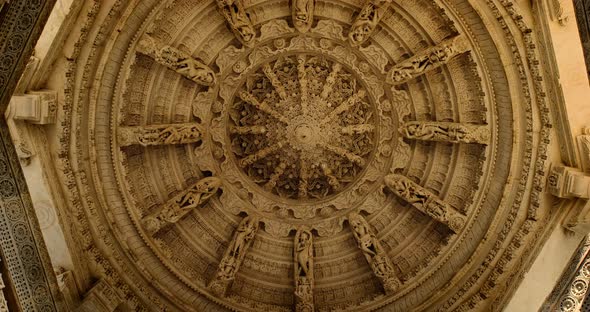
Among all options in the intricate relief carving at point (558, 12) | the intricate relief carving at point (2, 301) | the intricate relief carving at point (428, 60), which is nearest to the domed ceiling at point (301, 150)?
the intricate relief carving at point (428, 60)

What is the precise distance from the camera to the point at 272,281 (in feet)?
31.1

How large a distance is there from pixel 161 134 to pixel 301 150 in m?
2.37

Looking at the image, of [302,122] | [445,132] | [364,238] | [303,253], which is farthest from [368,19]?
[303,253]

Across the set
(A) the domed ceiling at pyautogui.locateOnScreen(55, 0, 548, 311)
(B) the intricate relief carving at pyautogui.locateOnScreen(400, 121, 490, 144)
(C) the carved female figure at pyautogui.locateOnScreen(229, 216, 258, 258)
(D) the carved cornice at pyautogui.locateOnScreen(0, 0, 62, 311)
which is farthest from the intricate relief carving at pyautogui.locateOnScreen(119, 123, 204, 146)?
(B) the intricate relief carving at pyautogui.locateOnScreen(400, 121, 490, 144)

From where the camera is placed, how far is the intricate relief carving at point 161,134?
8578mm

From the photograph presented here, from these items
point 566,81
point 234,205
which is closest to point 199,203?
point 234,205

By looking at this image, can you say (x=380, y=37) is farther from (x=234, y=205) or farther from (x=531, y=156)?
(x=234, y=205)

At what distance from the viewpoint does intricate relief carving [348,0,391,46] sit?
8734mm

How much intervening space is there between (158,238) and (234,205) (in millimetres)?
1382

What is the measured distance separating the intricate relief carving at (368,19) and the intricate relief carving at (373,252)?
3.02m

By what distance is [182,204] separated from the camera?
9078 millimetres

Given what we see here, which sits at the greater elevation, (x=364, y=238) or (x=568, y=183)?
(x=568, y=183)

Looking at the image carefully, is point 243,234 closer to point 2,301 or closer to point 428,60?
point 2,301

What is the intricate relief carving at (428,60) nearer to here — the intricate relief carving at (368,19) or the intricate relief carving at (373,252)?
the intricate relief carving at (368,19)
